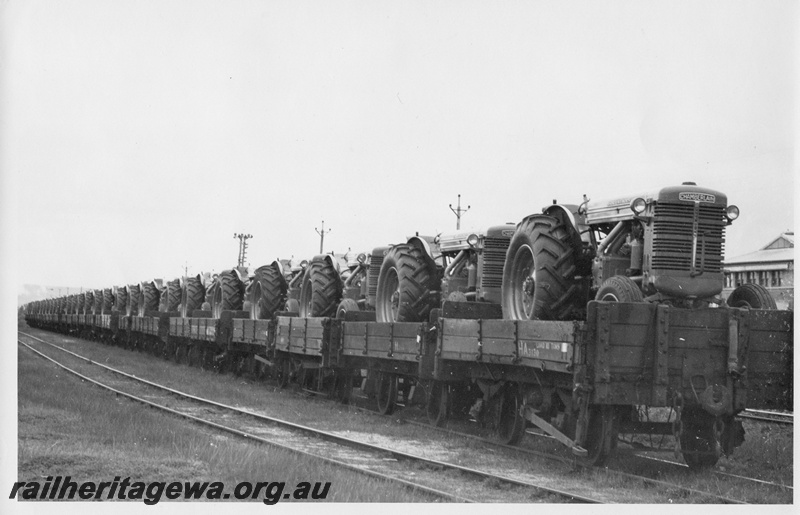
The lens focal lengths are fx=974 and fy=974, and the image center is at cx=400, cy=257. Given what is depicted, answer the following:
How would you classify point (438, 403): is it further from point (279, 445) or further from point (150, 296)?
point (150, 296)

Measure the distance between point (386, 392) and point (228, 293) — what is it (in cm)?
1304

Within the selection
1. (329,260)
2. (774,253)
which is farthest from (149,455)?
(329,260)

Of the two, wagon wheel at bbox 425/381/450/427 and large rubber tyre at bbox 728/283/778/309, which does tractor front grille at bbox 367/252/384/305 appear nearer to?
wagon wheel at bbox 425/381/450/427

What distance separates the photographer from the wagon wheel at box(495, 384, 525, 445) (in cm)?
1229

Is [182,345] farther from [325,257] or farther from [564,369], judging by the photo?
[564,369]

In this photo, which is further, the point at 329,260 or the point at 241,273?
the point at 241,273

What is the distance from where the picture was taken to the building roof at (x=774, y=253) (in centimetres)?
1130

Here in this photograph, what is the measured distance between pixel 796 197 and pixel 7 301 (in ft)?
26.0

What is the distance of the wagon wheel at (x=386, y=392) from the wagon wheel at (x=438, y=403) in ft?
4.44

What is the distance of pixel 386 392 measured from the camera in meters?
16.4

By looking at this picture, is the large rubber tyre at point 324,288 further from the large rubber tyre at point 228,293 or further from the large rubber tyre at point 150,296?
the large rubber tyre at point 150,296

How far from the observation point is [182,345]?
31.1m

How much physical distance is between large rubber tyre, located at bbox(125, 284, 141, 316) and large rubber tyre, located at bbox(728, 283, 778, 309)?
3412cm

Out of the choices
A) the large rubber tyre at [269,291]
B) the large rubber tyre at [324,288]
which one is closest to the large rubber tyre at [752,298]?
the large rubber tyre at [324,288]
